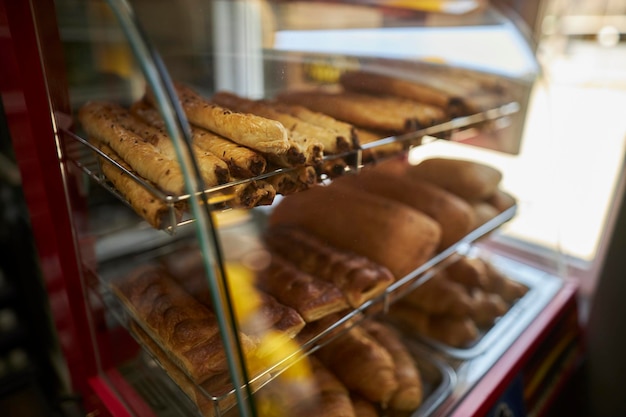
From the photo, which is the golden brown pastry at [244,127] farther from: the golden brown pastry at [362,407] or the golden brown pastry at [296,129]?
the golden brown pastry at [362,407]

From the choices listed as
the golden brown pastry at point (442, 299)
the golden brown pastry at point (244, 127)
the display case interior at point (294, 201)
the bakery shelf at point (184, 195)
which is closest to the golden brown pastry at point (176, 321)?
the display case interior at point (294, 201)

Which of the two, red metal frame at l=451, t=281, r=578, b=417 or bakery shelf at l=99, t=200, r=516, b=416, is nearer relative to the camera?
bakery shelf at l=99, t=200, r=516, b=416

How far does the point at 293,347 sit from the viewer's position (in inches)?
35.0

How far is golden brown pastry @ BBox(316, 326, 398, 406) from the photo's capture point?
3.67ft

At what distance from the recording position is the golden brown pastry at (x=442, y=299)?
1.45 meters

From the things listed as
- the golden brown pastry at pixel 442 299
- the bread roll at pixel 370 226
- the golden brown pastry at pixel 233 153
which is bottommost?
the golden brown pastry at pixel 442 299

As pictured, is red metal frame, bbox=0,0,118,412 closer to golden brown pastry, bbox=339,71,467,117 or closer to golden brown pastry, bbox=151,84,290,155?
golden brown pastry, bbox=151,84,290,155

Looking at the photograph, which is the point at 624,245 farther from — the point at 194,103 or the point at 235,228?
the point at 194,103

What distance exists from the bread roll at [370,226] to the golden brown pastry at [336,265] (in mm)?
43

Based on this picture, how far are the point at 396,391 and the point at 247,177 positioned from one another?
29.7 inches

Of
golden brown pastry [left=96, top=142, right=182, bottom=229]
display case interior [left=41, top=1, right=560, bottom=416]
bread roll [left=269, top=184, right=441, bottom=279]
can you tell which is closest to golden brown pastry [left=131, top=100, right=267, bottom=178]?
display case interior [left=41, top=1, right=560, bottom=416]

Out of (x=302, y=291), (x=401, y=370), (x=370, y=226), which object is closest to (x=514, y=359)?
(x=401, y=370)

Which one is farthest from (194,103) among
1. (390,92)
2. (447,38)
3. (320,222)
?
(447,38)

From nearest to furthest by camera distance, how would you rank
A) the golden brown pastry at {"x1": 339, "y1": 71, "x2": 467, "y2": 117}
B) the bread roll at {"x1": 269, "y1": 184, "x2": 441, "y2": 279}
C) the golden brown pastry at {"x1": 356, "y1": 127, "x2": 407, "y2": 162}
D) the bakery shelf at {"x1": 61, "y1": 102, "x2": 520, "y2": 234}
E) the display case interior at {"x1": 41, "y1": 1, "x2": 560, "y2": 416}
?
the bakery shelf at {"x1": 61, "y1": 102, "x2": 520, "y2": 234}, the display case interior at {"x1": 41, "y1": 1, "x2": 560, "y2": 416}, the golden brown pastry at {"x1": 356, "y1": 127, "x2": 407, "y2": 162}, the bread roll at {"x1": 269, "y1": 184, "x2": 441, "y2": 279}, the golden brown pastry at {"x1": 339, "y1": 71, "x2": 467, "y2": 117}
